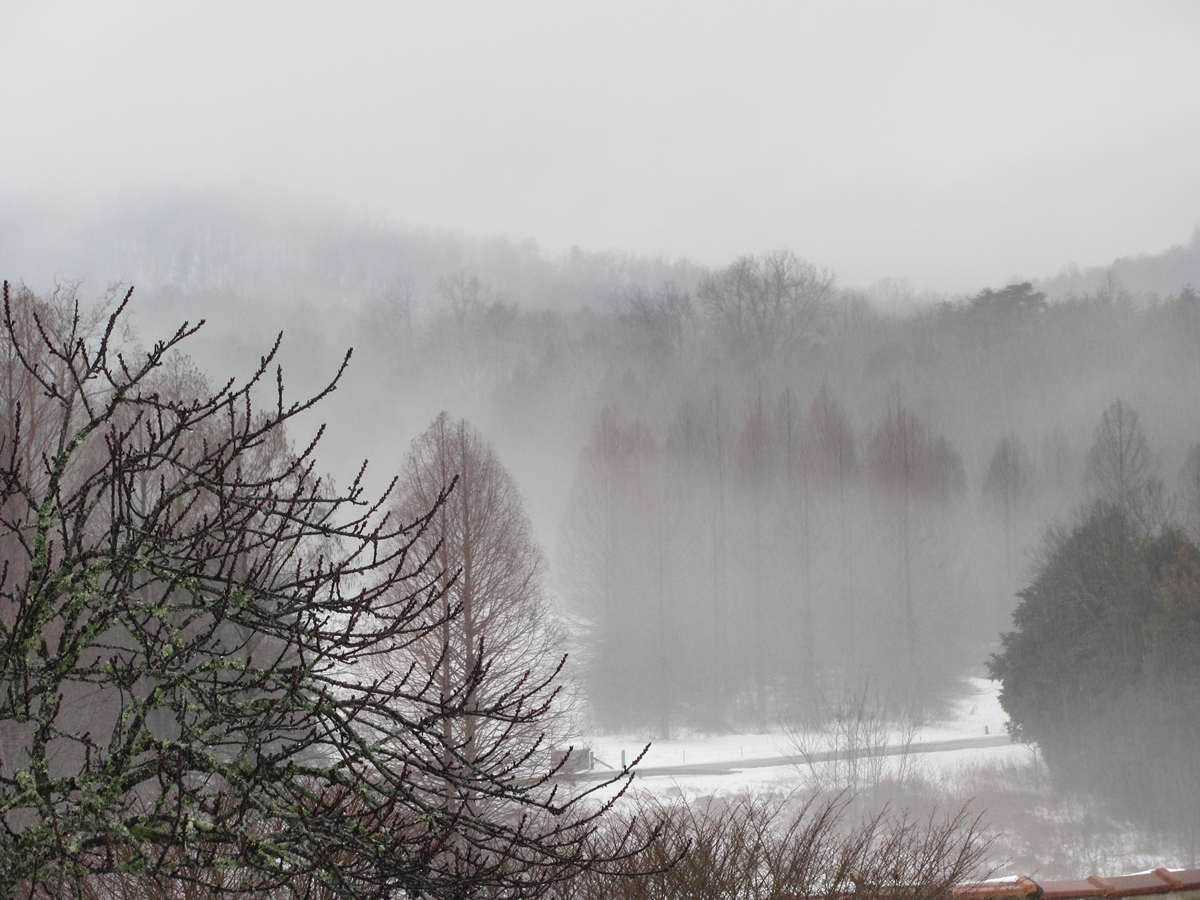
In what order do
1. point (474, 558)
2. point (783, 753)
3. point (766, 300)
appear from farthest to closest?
point (766, 300) < point (783, 753) < point (474, 558)

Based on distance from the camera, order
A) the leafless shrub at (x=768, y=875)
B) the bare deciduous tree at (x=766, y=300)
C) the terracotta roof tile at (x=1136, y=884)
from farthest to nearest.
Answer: the bare deciduous tree at (x=766, y=300), the terracotta roof tile at (x=1136, y=884), the leafless shrub at (x=768, y=875)

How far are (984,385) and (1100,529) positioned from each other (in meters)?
19.0

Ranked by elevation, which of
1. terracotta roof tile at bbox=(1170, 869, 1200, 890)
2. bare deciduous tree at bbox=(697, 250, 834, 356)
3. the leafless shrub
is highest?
bare deciduous tree at bbox=(697, 250, 834, 356)

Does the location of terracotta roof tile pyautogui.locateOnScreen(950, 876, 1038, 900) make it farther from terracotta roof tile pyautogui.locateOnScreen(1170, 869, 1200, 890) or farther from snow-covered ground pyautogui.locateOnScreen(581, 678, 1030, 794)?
snow-covered ground pyautogui.locateOnScreen(581, 678, 1030, 794)

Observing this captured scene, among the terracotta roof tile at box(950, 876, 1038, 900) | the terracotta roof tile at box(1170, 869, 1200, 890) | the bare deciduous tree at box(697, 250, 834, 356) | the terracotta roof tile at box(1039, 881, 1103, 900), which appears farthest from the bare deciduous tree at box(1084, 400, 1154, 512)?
the bare deciduous tree at box(697, 250, 834, 356)

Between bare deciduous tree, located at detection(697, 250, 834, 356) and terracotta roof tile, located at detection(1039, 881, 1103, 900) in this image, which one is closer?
terracotta roof tile, located at detection(1039, 881, 1103, 900)

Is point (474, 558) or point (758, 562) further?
point (758, 562)

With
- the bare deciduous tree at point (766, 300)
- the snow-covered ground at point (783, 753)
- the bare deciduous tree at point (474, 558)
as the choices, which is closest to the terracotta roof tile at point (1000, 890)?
the bare deciduous tree at point (474, 558)

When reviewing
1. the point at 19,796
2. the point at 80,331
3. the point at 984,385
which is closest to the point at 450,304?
the point at 984,385

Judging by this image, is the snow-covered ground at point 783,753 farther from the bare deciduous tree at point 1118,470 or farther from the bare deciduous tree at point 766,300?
the bare deciduous tree at point 766,300

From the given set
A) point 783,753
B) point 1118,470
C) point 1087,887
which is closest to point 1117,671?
point 783,753

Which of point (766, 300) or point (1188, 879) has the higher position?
point (766, 300)

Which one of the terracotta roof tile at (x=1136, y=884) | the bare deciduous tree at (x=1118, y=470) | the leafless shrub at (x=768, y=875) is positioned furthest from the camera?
the bare deciduous tree at (x=1118, y=470)

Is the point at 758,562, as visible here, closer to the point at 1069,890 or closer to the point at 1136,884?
the point at 1136,884
